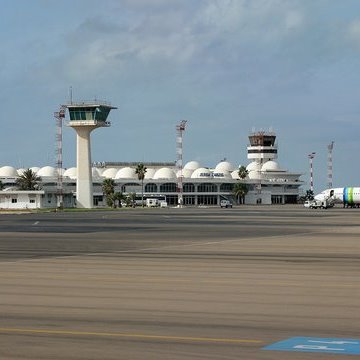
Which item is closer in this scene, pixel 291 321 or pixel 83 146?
pixel 291 321

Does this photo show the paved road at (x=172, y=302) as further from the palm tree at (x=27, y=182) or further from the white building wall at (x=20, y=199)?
the palm tree at (x=27, y=182)

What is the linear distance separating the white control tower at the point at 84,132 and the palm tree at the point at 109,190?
72.3ft

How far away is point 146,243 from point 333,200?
122130mm

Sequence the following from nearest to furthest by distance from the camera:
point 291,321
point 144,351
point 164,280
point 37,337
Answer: point 144,351 < point 37,337 < point 291,321 < point 164,280

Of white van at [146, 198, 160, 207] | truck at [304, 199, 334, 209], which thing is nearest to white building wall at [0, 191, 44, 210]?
white van at [146, 198, 160, 207]

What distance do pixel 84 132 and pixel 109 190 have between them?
120 feet

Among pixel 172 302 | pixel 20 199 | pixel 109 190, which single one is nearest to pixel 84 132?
pixel 20 199

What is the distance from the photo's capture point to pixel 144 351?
1222cm

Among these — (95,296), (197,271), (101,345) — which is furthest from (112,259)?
(101,345)

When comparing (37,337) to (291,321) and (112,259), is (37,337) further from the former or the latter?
(112,259)

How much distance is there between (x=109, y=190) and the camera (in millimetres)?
188250

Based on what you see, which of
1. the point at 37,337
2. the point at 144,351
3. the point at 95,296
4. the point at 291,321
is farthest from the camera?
the point at 95,296

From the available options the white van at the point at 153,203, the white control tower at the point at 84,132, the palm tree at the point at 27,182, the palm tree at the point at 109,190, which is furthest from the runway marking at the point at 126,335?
the palm tree at the point at 27,182

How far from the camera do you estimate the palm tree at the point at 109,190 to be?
178 metres
